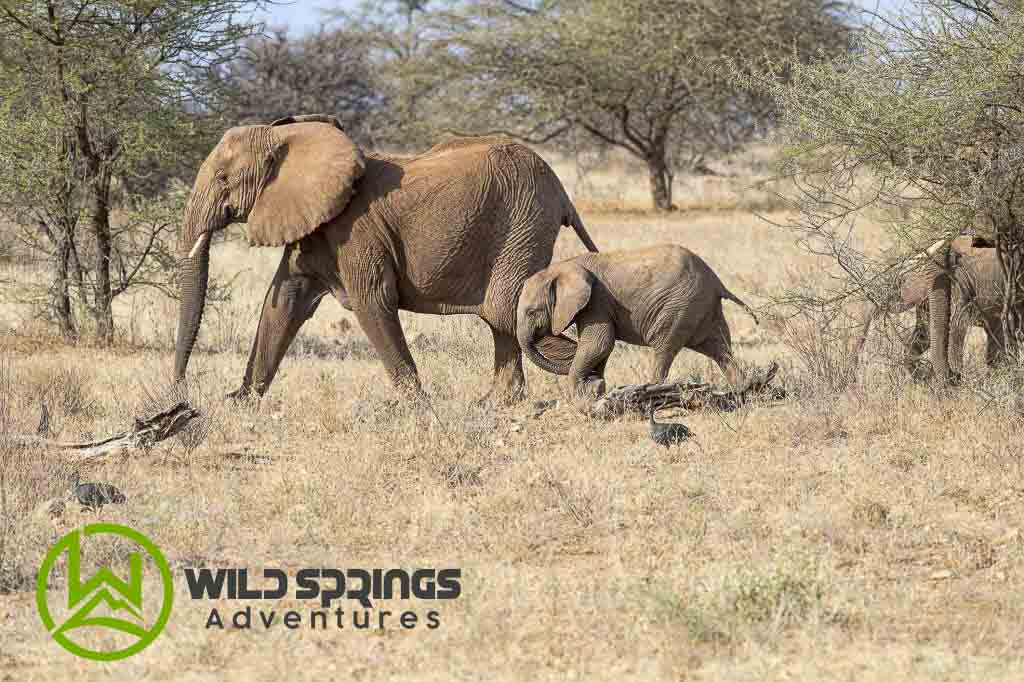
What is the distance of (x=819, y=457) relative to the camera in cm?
736

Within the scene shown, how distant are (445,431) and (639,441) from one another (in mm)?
1106

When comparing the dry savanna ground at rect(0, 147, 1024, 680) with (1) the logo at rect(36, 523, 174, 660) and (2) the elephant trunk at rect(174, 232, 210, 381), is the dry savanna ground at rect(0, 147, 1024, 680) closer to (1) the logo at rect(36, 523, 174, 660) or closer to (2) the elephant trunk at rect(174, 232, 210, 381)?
(1) the logo at rect(36, 523, 174, 660)

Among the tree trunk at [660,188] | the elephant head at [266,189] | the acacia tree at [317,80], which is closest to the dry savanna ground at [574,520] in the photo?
the elephant head at [266,189]

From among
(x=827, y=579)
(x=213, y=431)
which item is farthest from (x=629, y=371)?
(x=827, y=579)

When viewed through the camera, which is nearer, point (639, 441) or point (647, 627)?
point (647, 627)

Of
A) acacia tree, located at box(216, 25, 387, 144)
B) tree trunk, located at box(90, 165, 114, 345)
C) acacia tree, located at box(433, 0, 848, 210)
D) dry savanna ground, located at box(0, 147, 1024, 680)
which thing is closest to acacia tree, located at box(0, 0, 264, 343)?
tree trunk, located at box(90, 165, 114, 345)

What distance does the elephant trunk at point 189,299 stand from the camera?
9266 millimetres

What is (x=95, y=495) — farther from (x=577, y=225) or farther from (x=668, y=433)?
(x=577, y=225)

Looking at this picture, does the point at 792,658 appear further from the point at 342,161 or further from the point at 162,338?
the point at 162,338

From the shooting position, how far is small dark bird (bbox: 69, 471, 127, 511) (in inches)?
260

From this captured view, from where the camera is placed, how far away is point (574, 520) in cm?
639

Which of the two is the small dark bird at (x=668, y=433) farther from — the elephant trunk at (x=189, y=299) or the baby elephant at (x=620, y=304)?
the elephant trunk at (x=189, y=299)

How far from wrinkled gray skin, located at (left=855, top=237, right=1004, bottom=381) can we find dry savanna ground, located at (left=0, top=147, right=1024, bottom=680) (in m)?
0.25

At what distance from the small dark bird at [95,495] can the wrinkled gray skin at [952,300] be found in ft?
16.1
